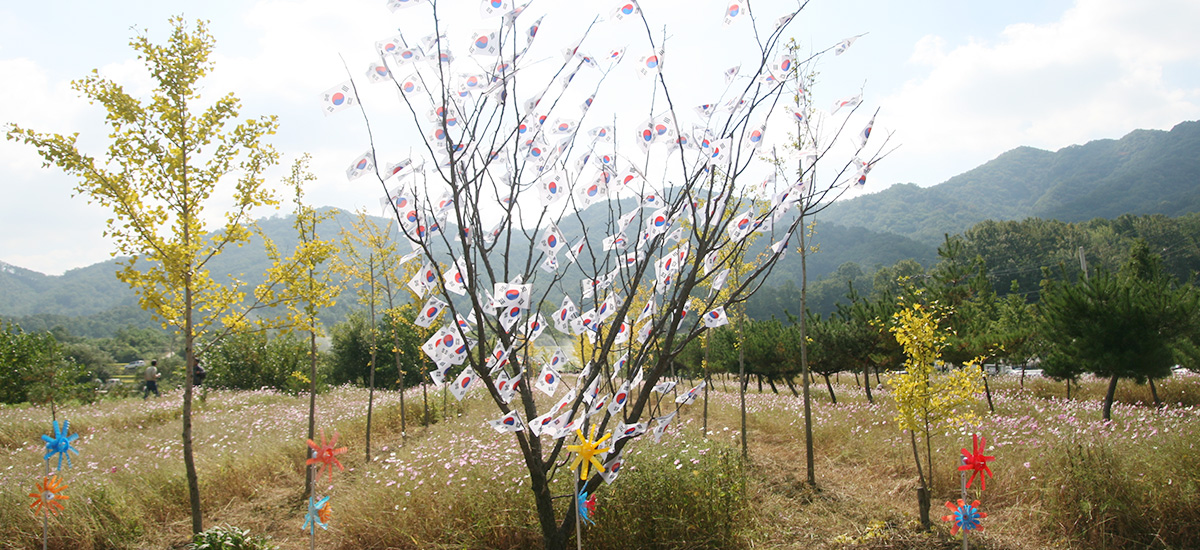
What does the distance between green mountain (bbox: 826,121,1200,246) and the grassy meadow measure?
134067 mm

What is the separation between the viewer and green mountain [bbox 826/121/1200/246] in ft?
410

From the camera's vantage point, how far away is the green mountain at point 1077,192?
125 m

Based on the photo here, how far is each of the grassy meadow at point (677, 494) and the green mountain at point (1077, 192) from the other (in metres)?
134

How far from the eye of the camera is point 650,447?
4910mm

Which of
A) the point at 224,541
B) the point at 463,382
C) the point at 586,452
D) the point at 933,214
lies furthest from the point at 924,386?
the point at 933,214

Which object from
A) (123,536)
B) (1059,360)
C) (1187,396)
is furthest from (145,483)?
(1187,396)

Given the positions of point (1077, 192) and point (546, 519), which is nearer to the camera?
point (546, 519)

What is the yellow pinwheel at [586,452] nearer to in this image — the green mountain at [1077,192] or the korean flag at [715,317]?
the korean flag at [715,317]

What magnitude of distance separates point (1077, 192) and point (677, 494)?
7528 inches

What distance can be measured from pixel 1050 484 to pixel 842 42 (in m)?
4.26

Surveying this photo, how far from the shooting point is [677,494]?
13.9 feet

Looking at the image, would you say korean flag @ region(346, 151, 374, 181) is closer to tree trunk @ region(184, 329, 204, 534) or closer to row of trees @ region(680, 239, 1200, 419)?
tree trunk @ region(184, 329, 204, 534)

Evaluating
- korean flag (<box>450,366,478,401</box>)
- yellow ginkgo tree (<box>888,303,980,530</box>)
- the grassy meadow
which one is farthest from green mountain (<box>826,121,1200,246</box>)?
korean flag (<box>450,366,478,401</box>)

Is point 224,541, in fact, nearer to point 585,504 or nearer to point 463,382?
point 463,382
